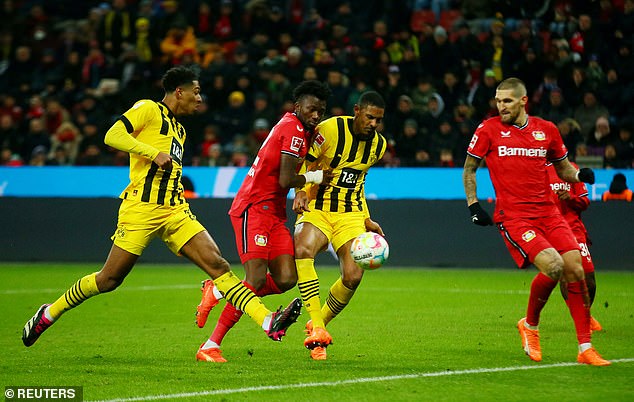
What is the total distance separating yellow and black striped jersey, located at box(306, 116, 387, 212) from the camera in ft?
28.4

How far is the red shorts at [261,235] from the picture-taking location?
8.17 meters

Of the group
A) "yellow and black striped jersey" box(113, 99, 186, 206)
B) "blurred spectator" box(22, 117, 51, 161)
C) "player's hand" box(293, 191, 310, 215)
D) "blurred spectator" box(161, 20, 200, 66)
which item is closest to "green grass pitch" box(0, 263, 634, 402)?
"player's hand" box(293, 191, 310, 215)

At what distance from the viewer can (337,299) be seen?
872 cm

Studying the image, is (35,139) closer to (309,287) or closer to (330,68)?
(330,68)

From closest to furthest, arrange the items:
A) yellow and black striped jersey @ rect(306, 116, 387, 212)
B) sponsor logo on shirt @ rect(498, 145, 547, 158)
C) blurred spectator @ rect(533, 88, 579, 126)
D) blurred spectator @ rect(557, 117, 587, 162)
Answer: sponsor logo on shirt @ rect(498, 145, 547, 158)
yellow and black striped jersey @ rect(306, 116, 387, 212)
blurred spectator @ rect(557, 117, 587, 162)
blurred spectator @ rect(533, 88, 579, 126)

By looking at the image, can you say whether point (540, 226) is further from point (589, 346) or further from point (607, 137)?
point (607, 137)

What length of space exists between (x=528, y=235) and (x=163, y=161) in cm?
276

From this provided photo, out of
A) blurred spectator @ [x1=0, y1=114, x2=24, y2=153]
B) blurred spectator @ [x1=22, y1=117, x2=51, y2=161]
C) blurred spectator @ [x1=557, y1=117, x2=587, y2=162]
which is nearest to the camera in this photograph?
blurred spectator @ [x1=557, y1=117, x2=587, y2=162]

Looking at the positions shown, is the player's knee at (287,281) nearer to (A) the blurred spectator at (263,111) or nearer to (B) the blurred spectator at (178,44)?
(A) the blurred spectator at (263,111)

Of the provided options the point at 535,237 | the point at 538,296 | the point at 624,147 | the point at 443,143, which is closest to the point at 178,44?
the point at 443,143

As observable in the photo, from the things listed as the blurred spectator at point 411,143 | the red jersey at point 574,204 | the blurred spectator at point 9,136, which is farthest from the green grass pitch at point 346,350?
the blurred spectator at point 9,136

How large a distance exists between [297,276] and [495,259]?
839cm

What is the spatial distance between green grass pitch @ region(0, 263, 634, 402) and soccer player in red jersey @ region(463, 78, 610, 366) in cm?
50

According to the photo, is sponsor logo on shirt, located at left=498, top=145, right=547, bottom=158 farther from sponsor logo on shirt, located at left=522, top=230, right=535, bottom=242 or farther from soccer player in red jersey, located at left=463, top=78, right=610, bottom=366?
sponsor logo on shirt, located at left=522, top=230, right=535, bottom=242
